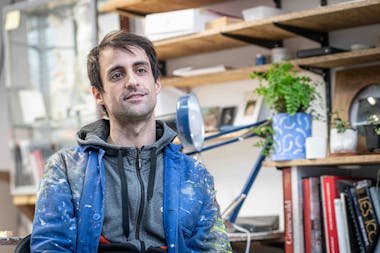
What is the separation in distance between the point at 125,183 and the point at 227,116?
131 cm

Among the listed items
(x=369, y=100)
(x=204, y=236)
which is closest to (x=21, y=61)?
(x=369, y=100)

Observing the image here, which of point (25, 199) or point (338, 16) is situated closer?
point (338, 16)

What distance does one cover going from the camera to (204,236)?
6.36 ft

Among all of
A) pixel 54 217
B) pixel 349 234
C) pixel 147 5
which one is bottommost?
pixel 349 234

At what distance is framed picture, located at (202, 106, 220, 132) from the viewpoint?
3150mm

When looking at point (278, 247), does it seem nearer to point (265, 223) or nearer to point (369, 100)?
point (265, 223)

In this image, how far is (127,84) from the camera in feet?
6.45

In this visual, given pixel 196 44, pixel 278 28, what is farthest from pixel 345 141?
pixel 196 44

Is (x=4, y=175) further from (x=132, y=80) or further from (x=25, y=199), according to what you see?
(x=132, y=80)

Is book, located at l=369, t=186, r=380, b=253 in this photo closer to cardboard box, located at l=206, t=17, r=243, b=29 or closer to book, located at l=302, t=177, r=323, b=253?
book, located at l=302, t=177, r=323, b=253

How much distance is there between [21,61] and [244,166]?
2191 millimetres

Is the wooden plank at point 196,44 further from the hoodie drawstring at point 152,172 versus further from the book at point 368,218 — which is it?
the hoodie drawstring at point 152,172

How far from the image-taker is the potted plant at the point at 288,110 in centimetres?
260

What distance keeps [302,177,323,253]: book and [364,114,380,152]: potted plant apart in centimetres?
25
